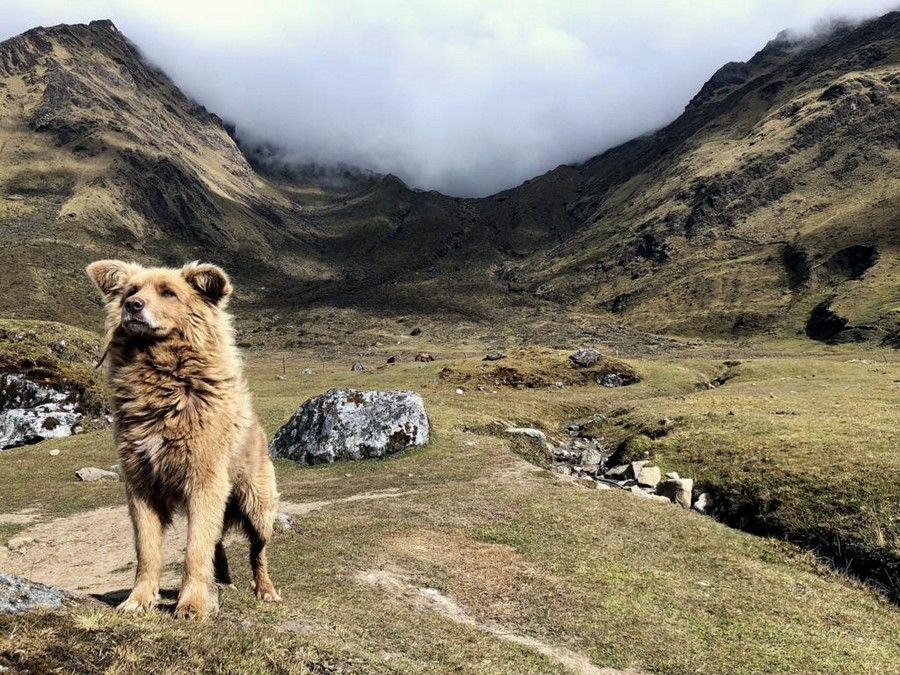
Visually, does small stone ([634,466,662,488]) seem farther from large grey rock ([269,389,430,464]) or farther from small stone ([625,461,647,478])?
large grey rock ([269,389,430,464])

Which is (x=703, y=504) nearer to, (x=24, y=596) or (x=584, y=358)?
(x=24, y=596)

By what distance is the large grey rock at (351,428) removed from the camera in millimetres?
27953

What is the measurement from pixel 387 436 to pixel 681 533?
54.3 feet

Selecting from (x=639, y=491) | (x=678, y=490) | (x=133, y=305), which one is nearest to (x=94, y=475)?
(x=133, y=305)

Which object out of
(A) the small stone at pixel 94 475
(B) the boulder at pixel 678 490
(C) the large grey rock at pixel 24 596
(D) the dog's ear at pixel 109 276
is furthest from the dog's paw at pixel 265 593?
(A) the small stone at pixel 94 475

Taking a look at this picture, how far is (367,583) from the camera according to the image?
10.6 metres

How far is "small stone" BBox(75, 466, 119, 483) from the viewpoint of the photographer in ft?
81.5

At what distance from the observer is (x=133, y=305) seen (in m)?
6.09

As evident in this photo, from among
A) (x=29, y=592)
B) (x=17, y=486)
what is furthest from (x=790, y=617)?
(x=17, y=486)

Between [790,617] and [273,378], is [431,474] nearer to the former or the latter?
[790,617]

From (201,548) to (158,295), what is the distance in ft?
10.5

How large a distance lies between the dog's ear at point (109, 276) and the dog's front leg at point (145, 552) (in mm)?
2638

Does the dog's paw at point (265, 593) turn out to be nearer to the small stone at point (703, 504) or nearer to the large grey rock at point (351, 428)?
the small stone at point (703, 504)

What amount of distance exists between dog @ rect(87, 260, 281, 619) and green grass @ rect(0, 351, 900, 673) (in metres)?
0.89
